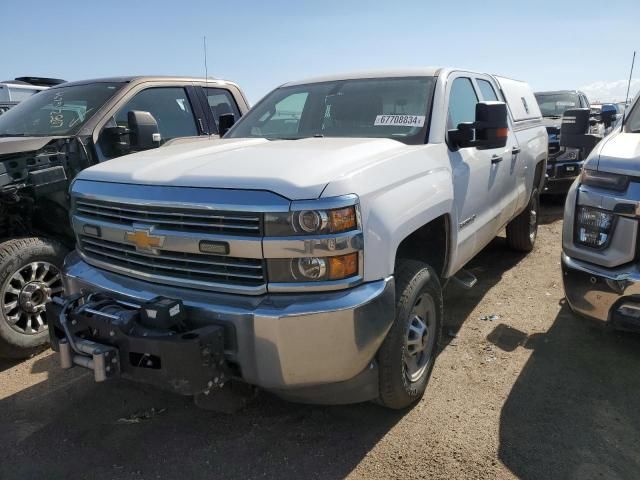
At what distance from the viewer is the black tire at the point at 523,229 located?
6.16 meters

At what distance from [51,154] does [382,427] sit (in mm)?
3214

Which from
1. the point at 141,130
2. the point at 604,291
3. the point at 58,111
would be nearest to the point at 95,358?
the point at 141,130

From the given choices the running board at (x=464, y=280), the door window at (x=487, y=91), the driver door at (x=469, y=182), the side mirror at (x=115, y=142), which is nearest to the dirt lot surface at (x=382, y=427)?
the running board at (x=464, y=280)

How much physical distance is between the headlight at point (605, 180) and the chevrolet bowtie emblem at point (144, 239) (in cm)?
258

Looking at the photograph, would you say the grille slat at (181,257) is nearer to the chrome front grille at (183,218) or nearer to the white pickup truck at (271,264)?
the white pickup truck at (271,264)

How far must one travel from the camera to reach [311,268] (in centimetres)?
239

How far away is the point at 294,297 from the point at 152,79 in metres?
3.55

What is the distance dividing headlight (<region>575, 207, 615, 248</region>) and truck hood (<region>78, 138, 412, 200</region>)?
3.91ft

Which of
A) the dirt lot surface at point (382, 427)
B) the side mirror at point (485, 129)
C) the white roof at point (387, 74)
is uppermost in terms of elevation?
the white roof at point (387, 74)

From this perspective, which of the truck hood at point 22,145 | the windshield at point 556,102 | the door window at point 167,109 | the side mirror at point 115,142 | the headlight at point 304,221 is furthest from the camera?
the windshield at point 556,102

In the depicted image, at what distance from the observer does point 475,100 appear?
445cm

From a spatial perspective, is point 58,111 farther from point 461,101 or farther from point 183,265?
point 461,101

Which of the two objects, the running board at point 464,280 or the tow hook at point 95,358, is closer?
the tow hook at point 95,358

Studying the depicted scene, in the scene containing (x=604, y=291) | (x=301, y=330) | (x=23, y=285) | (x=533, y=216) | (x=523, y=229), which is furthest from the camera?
(x=533, y=216)
